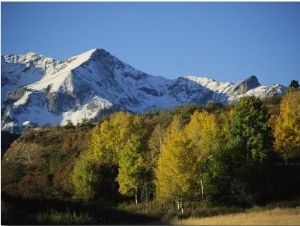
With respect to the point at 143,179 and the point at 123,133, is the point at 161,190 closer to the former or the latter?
the point at 143,179

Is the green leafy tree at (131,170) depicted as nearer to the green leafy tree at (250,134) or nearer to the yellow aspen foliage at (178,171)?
the yellow aspen foliage at (178,171)

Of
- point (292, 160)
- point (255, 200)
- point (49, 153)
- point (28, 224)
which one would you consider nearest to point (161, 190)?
point (255, 200)

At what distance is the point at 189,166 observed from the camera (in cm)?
3869

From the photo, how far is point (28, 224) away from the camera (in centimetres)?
2362

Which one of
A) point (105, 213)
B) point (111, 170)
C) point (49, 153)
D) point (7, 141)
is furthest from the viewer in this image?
point (7, 141)

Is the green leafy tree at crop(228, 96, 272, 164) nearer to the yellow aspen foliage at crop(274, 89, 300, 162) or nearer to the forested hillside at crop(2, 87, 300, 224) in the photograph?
the forested hillside at crop(2, 87, 300, 224)

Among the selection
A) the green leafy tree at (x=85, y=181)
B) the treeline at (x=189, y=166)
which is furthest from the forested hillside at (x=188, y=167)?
the green leafy tree at (x=85, y=181)

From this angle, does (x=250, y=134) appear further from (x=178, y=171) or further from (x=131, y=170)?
(x=131, y=170)

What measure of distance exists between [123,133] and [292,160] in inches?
876

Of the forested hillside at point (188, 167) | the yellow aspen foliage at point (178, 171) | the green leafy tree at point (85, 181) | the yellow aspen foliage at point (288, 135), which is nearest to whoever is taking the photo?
the yellow aspen foliage at point (178, 171)

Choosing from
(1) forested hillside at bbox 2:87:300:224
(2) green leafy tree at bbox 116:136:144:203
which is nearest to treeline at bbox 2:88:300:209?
(1) forested hillside at bbox 2:87:300:224

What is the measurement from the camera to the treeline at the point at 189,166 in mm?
39250

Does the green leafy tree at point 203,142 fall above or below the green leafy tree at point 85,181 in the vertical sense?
above

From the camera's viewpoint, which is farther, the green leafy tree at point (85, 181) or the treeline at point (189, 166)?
the green leafy tree at point (85, 181)
